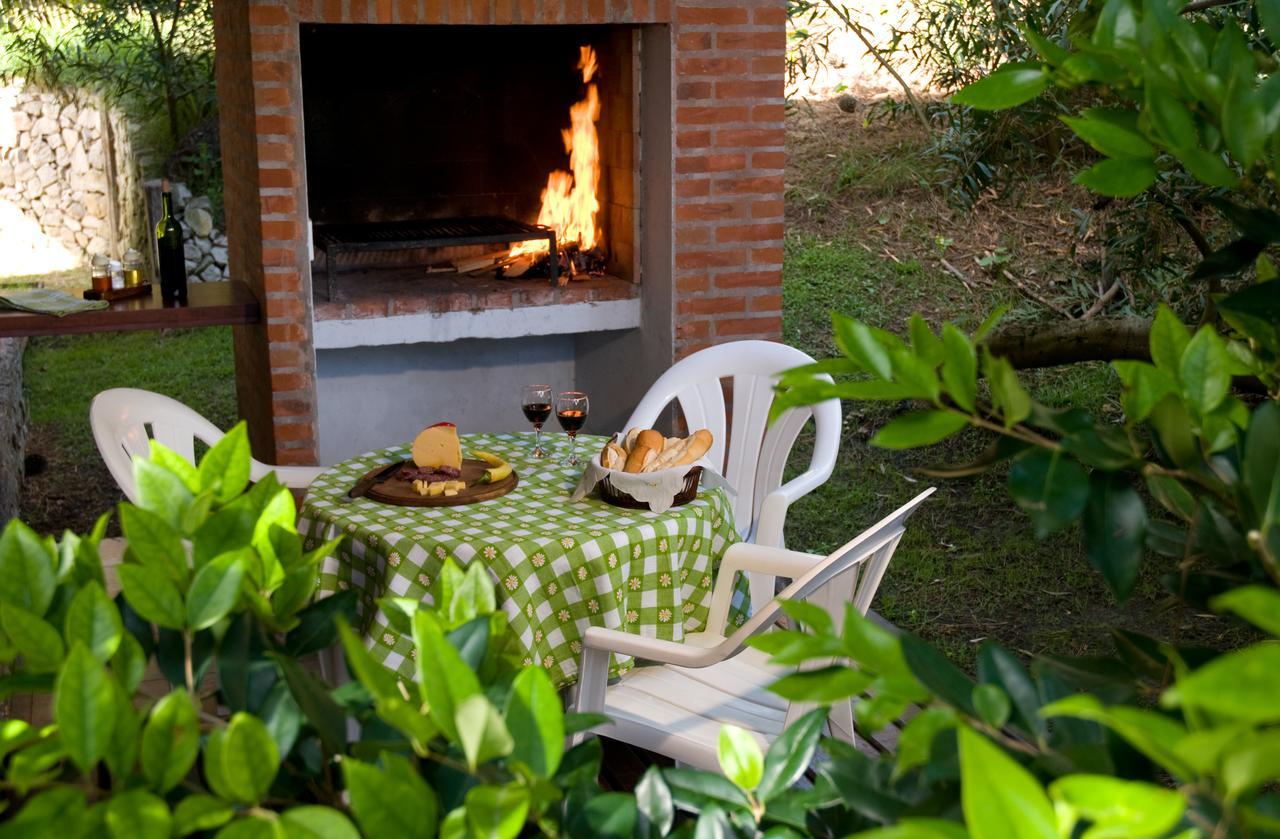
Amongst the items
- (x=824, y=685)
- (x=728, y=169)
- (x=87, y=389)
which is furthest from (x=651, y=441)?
(x=87, y=389)

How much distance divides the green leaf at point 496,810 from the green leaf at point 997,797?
9.3 inches

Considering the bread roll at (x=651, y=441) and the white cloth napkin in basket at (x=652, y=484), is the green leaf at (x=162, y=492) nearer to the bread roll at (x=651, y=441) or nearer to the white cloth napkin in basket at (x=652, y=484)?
the white cloth napkin in basket at (x=652, y=484)

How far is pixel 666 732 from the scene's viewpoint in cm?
267

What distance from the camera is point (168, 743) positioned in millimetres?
727

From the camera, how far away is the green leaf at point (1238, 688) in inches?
18.5

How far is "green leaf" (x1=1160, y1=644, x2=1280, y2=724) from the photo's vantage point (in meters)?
0.47

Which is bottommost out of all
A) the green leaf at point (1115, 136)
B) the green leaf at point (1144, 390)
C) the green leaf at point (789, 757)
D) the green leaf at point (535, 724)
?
the green leaf at point (789, 757)

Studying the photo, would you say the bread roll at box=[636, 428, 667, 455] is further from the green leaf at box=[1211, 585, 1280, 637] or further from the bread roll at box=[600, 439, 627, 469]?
the green leaf at box=[1211, 585, 1280, 637]

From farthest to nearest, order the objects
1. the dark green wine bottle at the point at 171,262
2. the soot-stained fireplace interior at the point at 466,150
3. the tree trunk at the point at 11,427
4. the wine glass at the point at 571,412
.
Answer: the tree trunk at the point at 11,427, the soot-stained fireplace interior at the point at 466,150, the dark green wine bottle at the point at 171,262, the wine glass at the point at 571,412

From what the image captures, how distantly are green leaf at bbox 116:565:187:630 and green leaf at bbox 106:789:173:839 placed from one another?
15 cm

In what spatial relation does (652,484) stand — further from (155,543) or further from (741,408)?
(155,543)

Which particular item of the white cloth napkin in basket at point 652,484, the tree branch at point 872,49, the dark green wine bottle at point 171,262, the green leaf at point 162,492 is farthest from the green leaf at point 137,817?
the tree branch at point 872,49

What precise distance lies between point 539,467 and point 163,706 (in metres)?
2.66

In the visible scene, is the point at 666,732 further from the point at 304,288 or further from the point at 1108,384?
the point at 1108,384
